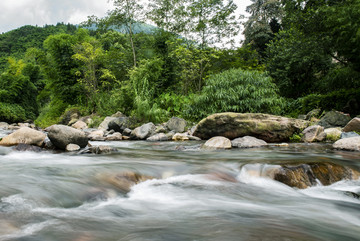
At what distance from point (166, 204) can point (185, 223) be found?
649mm

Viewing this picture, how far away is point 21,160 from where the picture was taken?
4898mm

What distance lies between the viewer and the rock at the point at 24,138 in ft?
A: 20.5

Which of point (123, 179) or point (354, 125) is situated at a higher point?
point (354, 125)

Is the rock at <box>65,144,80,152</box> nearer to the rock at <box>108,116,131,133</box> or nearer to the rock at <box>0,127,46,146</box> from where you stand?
the rock at <box>0,127,46,146</box>

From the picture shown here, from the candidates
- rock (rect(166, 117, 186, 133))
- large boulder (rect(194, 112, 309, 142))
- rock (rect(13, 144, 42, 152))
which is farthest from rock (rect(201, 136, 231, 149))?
rock (rect(13, 144, 42, 152))

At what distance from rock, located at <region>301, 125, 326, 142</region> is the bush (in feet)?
8.29

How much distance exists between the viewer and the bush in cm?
1076

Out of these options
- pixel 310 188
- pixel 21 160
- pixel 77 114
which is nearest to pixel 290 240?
pixel 310 188

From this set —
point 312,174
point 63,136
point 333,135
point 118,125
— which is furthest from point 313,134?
point 118,125

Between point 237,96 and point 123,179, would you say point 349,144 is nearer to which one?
point 237,96

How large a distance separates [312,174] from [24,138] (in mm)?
6266

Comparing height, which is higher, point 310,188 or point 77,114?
point 77,114

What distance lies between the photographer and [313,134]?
8.18 metres

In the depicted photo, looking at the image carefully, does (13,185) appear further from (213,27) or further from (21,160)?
(213,27)
